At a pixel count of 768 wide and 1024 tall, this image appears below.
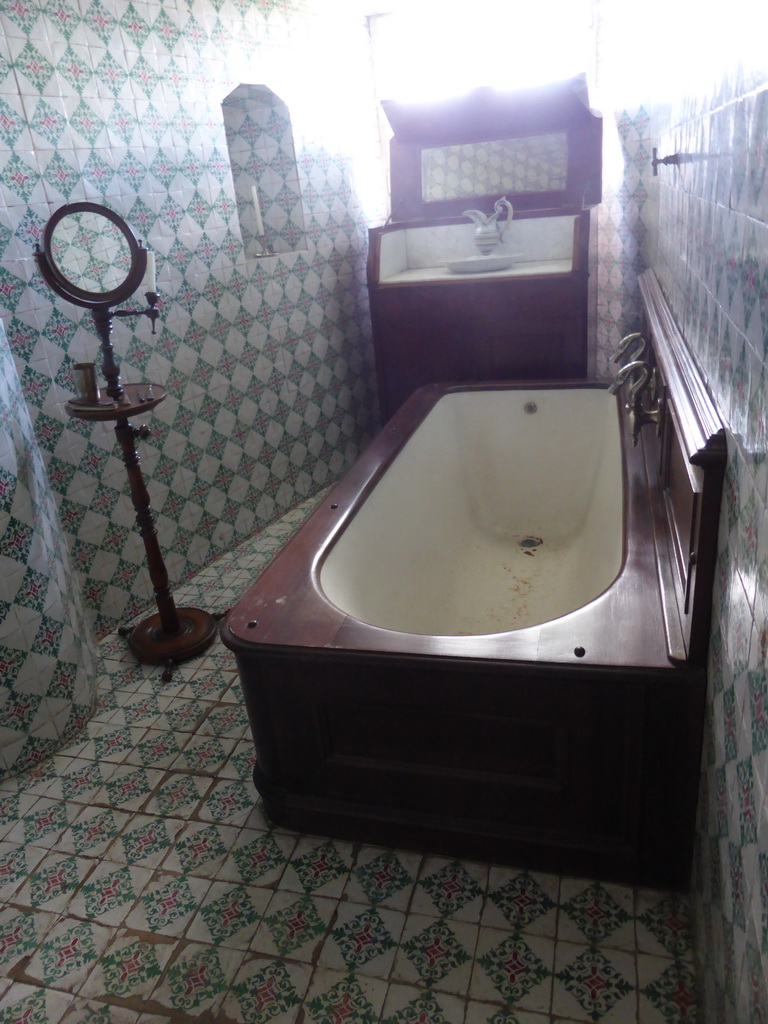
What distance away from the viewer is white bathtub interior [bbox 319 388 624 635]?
2234 millimetres

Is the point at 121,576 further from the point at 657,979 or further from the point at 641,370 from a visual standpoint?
the point at 657,979

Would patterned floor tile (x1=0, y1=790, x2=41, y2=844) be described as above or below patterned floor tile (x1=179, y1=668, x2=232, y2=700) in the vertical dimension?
below

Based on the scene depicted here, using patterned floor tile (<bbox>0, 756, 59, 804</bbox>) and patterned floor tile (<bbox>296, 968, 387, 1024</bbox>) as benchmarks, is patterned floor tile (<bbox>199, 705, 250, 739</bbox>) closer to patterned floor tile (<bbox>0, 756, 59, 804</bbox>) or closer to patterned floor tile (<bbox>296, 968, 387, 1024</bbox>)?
patterned floor tile (<bbox>0, 756, 59, 804</bbox>)

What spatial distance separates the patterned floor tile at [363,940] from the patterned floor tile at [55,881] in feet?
→ 1.97

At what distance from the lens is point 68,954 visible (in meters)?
1.54

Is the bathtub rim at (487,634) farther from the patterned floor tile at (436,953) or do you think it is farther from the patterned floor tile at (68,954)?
the patterned floor tile at (68,954)

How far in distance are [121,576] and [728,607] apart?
7.01 ft

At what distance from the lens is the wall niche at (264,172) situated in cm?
321

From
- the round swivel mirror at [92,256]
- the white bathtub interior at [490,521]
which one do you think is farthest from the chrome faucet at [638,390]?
the round swivel mirror at [92,256]

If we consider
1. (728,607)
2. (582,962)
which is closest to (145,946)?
(582,962)

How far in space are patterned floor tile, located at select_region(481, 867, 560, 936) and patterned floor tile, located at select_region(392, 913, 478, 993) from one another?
0.20ft

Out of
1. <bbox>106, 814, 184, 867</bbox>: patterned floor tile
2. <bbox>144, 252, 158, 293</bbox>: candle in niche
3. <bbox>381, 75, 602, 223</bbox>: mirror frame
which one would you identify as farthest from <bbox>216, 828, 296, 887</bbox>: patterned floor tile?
<bbox>381, 75, 602, 223</bbox>: mirror frame

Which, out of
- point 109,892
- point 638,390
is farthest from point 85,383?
point 638,390

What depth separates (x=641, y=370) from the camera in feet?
6.70
